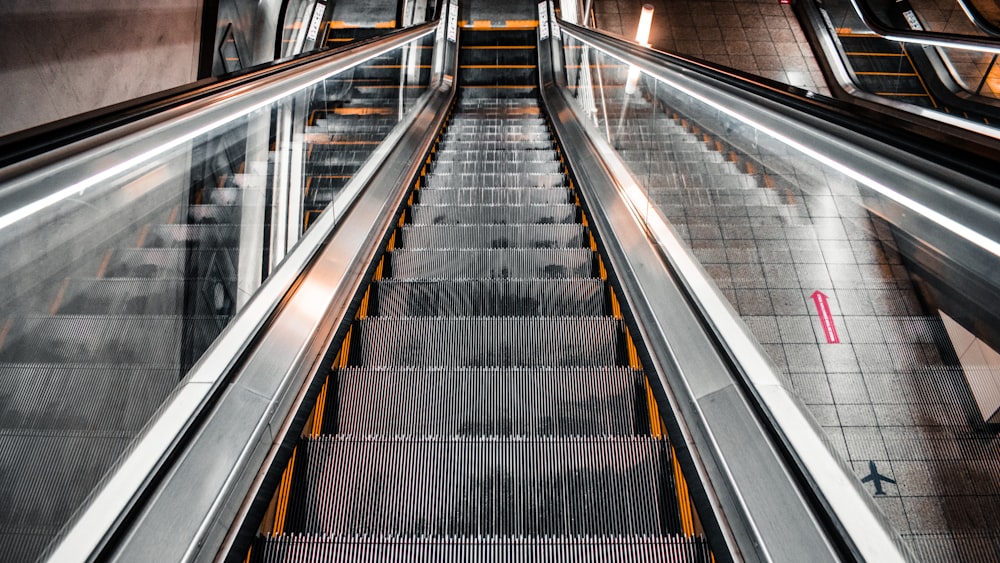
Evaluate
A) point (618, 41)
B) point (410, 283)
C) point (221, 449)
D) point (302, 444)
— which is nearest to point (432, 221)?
point (410, 283)

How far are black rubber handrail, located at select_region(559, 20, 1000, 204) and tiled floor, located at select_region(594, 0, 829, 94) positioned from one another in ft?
24.1

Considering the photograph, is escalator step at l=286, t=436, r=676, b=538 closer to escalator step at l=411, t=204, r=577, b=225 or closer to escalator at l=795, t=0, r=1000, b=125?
escalator step at l=411, t=204, r=577, b=225

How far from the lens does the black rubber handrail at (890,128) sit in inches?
41.7

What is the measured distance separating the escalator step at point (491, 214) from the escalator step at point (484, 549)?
231cm

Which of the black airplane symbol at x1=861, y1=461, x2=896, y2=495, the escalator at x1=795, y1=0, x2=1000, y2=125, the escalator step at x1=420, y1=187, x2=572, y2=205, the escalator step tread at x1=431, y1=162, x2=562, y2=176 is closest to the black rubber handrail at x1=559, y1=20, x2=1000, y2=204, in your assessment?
the black airplane symbol at x1=861, y1=461, x2=896, y2=495

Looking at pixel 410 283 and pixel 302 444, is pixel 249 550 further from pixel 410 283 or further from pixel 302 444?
pixel 410 283

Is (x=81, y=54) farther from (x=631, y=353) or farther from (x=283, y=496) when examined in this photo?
(x=631, y=353)

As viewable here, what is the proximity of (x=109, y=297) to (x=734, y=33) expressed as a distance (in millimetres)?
9850

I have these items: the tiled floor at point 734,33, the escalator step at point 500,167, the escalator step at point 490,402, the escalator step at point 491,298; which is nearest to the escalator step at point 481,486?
the escalator step at point 490,402

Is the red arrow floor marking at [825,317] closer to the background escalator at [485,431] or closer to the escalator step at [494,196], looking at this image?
the background escalator at [485,431]

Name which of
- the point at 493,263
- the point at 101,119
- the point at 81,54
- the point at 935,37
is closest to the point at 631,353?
the point at 493,263

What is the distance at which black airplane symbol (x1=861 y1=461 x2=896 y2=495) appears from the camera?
113 centimetres

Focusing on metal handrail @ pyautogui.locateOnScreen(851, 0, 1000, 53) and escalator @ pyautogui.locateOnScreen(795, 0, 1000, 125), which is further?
escalator @ pyautogui.locateOnScreen(795, 0, 1000, 125)

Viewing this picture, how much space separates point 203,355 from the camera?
164cm
